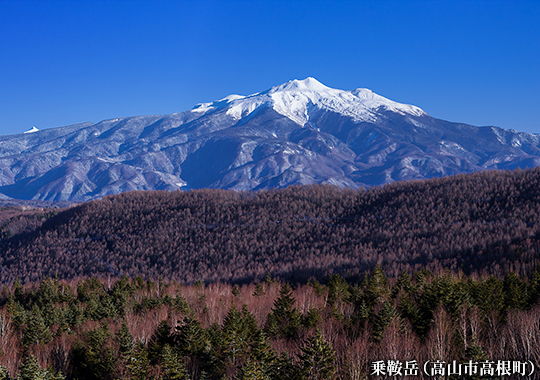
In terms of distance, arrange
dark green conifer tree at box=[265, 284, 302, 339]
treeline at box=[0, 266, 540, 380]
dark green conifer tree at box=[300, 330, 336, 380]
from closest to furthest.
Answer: dark green conifer tree at box=[300, 330, 336, 380] → treeline at box=[0, 266, 540, 380] → dark green conifer tree at box=[265, 284, 302, 339]

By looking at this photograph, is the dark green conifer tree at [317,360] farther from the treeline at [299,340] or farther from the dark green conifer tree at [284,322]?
the dark green conifer tree at [284,322]

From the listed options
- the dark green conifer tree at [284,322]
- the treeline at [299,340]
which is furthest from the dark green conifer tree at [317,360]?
the dark green conifer tree at [284,322]

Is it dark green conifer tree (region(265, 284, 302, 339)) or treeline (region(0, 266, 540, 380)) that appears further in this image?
dark green conifer tree (region(265, 284, 302, 339))

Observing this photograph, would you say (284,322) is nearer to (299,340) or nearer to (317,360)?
(299,340)

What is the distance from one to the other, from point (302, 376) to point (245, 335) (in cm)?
1554

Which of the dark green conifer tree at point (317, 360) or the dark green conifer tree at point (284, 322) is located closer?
the dark green conifer tree at point (317, 360)

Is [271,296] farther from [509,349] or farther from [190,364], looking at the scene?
[509,349]

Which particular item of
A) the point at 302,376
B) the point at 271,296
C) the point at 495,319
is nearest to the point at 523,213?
the point at 271,296

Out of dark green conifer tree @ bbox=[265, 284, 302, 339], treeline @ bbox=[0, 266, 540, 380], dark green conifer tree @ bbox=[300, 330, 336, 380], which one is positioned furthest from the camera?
dark green conifer tree @ bbox=[265, 284, 302, 339]

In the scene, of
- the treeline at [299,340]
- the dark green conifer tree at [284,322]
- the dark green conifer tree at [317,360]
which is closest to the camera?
the dark green conifer tree at [317,360]

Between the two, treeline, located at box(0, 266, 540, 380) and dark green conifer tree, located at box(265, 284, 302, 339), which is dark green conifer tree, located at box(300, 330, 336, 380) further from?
dark green conifer tree, located at box(265, 284, 302, 339)

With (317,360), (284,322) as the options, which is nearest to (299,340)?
(284,322)

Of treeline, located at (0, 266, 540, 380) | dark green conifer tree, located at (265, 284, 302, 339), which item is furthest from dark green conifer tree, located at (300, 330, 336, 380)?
dark green conifer tree, located at (265, 284, 302, 339)

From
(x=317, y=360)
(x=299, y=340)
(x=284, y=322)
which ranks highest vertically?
(x=284, y=322)
